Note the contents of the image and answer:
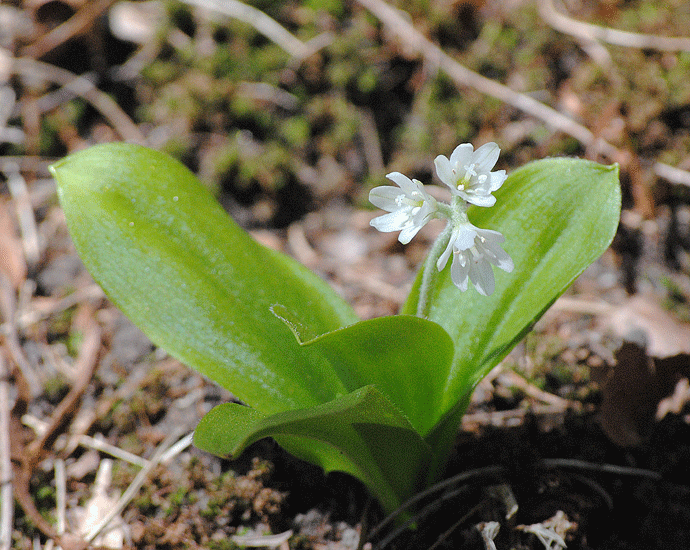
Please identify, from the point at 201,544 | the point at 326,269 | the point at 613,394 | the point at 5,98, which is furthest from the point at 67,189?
the point at 5,98

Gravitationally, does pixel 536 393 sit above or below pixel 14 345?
below

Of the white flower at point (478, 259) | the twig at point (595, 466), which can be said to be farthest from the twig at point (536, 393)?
the white flower at point (478, 259)

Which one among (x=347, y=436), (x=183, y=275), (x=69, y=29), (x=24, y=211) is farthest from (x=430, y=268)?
(x=69, y=29)

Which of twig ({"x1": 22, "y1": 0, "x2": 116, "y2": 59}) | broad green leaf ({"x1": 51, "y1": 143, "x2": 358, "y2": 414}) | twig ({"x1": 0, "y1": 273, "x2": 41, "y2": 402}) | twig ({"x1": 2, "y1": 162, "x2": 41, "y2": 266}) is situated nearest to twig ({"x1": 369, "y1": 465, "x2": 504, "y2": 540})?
broad green leaf ({"x1": 51, "y1": 143, "x2": 358, "y2": 414})

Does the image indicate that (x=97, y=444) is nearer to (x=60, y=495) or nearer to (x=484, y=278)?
(x=60, y=495)

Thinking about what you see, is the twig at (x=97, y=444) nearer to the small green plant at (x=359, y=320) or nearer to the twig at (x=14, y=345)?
the twig at (x=14, y=345)

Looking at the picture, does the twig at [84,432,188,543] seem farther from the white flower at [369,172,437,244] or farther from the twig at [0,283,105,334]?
the white flower at [369,172,437,244]

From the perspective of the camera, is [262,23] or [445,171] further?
[262,23]
